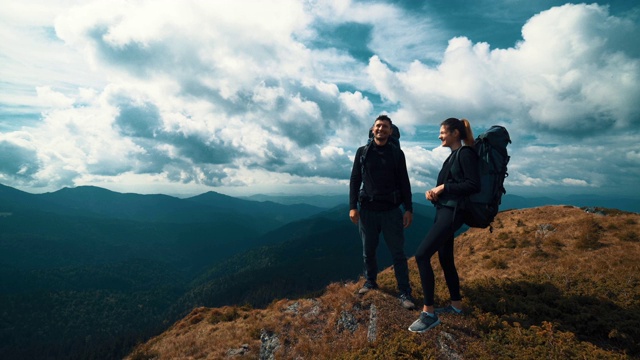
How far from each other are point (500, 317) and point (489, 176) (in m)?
4.14

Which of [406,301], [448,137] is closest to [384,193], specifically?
[448,137]

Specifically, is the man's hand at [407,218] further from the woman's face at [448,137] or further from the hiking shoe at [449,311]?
the hiking shoe at [449,311]

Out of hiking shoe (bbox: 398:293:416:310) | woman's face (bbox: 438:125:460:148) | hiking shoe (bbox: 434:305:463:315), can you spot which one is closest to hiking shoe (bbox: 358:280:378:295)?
hiking shoe (bbox: 398:293:416:310)

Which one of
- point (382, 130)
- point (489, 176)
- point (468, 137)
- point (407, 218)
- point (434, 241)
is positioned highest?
point (382, 130)

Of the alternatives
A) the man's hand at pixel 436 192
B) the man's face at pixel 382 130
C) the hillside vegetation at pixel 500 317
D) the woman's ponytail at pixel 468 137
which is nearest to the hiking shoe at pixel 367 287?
the hillside vegetation at pixel 500 317

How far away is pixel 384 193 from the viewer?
309 inches

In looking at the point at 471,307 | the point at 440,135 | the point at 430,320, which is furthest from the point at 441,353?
the point at 440,135

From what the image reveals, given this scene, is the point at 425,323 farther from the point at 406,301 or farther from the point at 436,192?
the point at 436,192

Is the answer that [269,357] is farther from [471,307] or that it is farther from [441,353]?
[471,307]

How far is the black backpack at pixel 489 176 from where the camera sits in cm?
598

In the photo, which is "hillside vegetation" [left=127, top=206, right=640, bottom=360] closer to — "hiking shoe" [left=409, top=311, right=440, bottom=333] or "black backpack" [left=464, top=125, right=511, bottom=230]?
"hiking shoe" [left=409, top=311, right=440, bottom=333]

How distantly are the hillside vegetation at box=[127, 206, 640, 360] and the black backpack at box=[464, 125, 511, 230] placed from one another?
2.70 m

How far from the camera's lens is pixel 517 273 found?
38.9 ft

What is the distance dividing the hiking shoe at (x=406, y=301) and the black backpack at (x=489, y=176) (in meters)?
3.06
